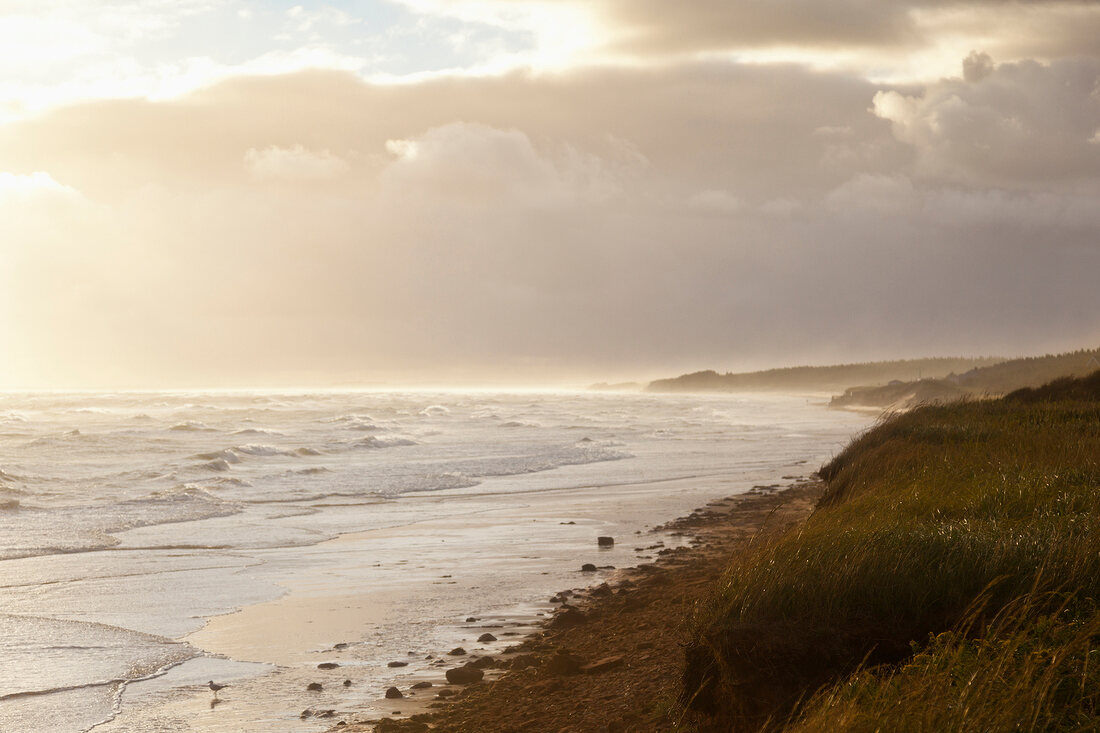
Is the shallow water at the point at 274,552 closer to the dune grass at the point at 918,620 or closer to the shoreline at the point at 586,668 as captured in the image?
the shoreline at the point at 586,668

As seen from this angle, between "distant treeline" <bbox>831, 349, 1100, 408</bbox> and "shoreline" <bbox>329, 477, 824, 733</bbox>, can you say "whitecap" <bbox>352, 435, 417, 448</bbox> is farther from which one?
"shoreline" <bbox>329, 477, 824, 733</bbox>

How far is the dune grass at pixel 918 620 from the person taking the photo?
4.63 meters

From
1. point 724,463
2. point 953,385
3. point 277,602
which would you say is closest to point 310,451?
point 724,463

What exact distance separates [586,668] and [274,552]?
366 inches

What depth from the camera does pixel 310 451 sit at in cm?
3816

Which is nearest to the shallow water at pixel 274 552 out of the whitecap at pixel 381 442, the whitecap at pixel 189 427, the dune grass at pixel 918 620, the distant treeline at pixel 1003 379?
the whitecap at pixel 381 442

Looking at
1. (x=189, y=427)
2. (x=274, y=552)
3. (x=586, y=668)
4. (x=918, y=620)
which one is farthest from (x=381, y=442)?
(x=918, y=620)

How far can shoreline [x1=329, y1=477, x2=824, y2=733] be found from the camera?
7.68 meters

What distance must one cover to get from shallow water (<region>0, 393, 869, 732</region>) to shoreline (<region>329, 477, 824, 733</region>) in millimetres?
729

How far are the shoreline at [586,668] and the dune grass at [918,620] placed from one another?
2.94 feet

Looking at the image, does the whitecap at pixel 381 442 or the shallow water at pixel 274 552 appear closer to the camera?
the shallow water at pixel 274 552

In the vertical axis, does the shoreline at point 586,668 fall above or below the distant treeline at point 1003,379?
below

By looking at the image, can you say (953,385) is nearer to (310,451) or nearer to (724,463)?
(724,463)

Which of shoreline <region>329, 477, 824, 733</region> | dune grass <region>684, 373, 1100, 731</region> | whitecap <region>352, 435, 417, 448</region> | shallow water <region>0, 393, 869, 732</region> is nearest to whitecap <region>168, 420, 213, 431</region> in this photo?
shallow water <region>0, 393, 869, 732</region>
